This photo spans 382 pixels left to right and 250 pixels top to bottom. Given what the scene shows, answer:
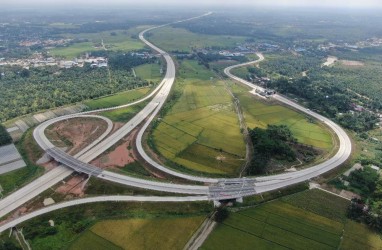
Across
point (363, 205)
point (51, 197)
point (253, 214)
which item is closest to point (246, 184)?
point (253, 214)

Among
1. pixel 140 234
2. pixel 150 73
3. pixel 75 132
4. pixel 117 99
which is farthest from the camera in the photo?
pixel 150 73

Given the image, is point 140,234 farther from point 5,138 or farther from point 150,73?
point 150,73

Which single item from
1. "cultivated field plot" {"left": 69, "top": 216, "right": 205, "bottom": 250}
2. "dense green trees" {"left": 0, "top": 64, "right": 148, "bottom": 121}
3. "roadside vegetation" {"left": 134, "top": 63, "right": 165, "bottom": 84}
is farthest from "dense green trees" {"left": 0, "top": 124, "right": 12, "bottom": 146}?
"roadside vegetation" {"left": 134, "top": 63, "right": 165, "bottom": 84}

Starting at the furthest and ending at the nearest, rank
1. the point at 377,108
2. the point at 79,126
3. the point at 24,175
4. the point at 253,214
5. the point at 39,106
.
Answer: the point at 377,108 → the point at 39,106 → the point at 79,126 → the point at 24,175 → the point at 253,214

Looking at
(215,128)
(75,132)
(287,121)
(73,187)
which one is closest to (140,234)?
(73,187)

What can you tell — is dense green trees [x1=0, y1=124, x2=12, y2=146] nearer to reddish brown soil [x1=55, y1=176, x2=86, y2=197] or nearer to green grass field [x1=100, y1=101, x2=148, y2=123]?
reddish brown soil [x1=55, y1=176, x2=86, y2=197]

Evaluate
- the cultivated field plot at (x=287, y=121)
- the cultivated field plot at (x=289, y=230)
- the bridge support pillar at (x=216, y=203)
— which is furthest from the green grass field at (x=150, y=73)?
the cultivated field plot at (x=289, y=230)

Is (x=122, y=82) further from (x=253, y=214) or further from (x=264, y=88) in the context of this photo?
(x=253, y=214)
